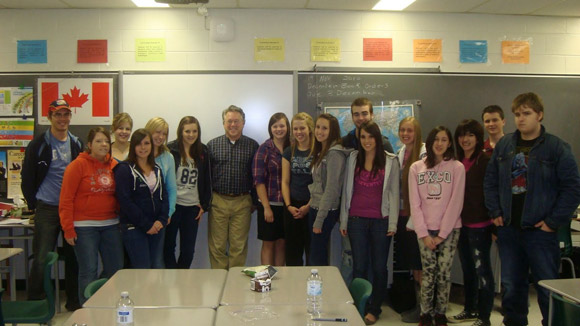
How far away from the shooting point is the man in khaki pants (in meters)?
3.92

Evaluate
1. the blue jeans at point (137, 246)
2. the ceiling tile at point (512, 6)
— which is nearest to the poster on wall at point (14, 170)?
the blue jeans at point (137, 246)

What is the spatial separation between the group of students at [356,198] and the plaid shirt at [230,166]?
22 centimetres

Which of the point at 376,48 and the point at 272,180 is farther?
the point at 376,48

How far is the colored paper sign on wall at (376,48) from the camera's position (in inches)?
180

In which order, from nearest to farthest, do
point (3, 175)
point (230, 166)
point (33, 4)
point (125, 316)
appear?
1. point (125, 316)
2. point (230, 166)
3. point (33, 4)
4. point (3, 175)

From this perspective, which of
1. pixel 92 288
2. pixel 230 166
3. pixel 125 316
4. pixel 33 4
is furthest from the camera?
pixel 33 4

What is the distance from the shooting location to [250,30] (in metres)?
4.47

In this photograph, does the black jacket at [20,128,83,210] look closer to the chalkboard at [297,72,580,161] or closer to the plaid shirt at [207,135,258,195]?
the plaid shirt at [207,135,258,195]

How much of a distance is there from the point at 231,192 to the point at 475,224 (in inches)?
76.2

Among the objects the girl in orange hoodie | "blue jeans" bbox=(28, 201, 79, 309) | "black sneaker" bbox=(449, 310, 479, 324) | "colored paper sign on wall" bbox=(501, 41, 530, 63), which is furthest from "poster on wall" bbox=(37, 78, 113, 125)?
"colored paper sign on wall" bbox=(501, 41, 530, 63)

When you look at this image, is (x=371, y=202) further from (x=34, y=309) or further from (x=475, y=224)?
(x=34, y=309)

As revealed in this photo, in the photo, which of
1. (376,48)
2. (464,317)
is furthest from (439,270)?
(376,48)

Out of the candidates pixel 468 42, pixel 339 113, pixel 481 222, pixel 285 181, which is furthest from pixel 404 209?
pixel 468 42

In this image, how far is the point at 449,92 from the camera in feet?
15.0
